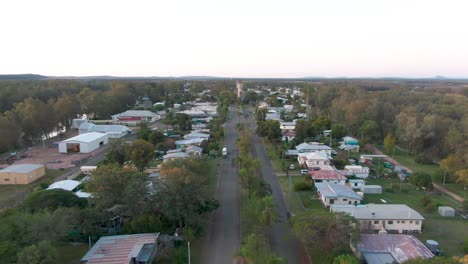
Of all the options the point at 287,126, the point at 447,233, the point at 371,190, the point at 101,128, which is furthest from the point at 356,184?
the point at 101,128

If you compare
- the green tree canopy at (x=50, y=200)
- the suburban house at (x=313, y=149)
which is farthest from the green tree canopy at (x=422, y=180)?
the green tree canopy at (x=50, y=200)

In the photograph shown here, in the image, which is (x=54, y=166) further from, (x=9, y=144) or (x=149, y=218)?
(x=149, y=218)

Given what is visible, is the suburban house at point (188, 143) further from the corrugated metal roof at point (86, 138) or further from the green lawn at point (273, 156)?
the corrugated metal roof at point (86, 138)

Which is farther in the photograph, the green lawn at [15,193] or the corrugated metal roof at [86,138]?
the corrugated metal roof at [86,138]

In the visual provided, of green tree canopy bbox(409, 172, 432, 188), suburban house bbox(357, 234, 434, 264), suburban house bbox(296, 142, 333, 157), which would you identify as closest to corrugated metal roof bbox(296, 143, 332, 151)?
suburban house bbox(296, 142, 333, 157)

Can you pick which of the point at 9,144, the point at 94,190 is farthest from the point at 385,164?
the point at 9,144

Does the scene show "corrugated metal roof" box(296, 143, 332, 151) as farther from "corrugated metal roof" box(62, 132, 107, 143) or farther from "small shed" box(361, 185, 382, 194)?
"corrugated metal roof" box(62, 132, 107, 143)

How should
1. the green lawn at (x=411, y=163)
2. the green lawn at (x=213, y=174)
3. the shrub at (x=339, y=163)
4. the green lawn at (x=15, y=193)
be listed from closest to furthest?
the green lawn at (x=15, y=193) < the green lawn at (x=213, y=174) < the shrub at (x=339, y=163) < the green lawn at (x=411, y=163)
